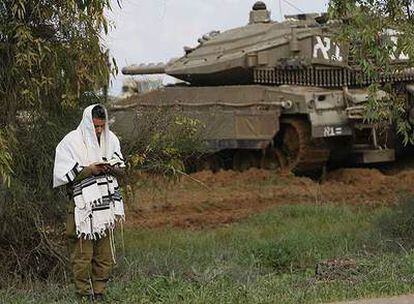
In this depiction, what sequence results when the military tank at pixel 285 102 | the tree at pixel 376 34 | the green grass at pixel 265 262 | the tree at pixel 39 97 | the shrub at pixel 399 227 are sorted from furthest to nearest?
the military tank at pixel 285 102
the shrub at pixel 399 227
the tree at pixel 376 34
the tree at pixel 39 97
the green grass at pixel 265 262

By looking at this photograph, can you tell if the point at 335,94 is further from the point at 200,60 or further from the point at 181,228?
the point at 181,228

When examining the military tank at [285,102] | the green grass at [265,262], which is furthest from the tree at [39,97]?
the military tank at [285,102]

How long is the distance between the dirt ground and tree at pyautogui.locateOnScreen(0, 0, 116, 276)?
3.94 meters

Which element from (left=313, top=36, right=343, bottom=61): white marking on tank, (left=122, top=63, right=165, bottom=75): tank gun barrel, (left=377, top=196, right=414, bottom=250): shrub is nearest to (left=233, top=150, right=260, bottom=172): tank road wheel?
(left=313, top=36, right=343, bottom=61): white marking on tank

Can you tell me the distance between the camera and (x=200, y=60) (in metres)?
20.0

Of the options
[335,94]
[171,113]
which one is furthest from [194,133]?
[335,94]

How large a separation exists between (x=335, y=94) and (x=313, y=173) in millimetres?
1771

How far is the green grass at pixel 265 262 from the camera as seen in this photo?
25.1ft

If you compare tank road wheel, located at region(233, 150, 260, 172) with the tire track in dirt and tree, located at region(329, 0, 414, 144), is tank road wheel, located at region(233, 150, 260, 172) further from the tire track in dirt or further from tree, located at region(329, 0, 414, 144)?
tree, located at region(329, 0, 414, 144)

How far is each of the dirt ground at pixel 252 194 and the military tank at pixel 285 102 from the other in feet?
1.60

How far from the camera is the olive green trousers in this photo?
7496 mm

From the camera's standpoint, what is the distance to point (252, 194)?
53.0 ft

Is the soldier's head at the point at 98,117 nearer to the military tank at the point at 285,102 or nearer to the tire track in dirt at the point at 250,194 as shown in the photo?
the tire track in dirt at the point at 250,194

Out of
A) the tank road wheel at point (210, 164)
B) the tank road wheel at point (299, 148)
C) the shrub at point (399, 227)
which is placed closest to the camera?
the shrub at point (399, 227)
